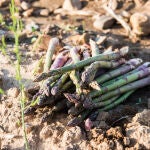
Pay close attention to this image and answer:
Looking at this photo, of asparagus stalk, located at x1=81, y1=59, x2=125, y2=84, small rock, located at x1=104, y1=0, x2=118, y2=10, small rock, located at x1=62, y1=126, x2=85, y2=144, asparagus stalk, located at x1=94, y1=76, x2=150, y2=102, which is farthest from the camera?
small rock, located at x1=104, y1=0, x2=118, y2=10

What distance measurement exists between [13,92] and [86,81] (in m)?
0.75

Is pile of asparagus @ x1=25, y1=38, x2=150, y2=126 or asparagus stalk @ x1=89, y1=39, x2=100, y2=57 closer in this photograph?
pile of asparagus @ x1=25, y1=38, x2=150, y2=126

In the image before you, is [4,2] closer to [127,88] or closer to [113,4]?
[113,4]

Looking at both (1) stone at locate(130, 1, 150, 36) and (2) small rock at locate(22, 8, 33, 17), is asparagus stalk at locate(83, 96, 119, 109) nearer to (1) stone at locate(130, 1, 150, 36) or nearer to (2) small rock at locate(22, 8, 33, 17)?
(1) stone at locate(130, 1, 150, 36)

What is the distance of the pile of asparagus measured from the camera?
386cm

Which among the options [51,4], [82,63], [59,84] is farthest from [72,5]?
[59,84]

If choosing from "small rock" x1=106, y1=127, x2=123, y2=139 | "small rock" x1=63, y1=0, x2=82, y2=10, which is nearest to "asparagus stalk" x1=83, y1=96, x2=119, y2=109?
"small rock" x1=106, y1=127, x2=123, y2=139

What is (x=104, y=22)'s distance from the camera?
5.48 metres

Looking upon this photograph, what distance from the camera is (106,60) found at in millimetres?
4336

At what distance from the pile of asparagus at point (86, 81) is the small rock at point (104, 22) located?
0.95 meters

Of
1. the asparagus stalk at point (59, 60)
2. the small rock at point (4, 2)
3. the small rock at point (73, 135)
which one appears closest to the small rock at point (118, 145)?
the small rock at point (73, 135)

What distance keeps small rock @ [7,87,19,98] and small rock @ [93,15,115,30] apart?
5.52ft

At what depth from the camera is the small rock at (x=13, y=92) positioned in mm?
4199

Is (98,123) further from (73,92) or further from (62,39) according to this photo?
(62,39)
